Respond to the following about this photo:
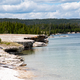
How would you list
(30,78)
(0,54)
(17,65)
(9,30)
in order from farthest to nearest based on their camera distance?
(9,30)
(0,54)
(17,65)
(30,78)

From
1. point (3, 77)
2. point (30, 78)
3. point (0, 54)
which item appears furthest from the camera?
point (0, 54)

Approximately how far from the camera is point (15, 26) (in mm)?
99125

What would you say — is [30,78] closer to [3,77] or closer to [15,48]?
[3,77]

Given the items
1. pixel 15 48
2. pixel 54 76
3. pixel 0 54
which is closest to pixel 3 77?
pixel 54 76

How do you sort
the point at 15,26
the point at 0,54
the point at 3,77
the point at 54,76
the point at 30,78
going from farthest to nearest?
the point at 15,26
the point at 0,54
the point at 54,76
the point at 30,78
the point at 3,77

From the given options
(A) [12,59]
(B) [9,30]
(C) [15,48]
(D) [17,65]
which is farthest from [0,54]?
(B) [9,30]

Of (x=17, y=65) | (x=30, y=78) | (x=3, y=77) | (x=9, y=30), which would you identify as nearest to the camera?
(x=3, y=77)

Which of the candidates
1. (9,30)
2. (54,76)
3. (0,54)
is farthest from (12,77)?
(9,30)

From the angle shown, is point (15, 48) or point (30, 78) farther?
point (15, 48)

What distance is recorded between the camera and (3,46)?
91.5 feet

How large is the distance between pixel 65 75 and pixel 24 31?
82.9 meters

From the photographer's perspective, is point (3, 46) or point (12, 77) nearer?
point (12, 77)

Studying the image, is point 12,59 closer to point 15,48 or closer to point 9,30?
point 15,48

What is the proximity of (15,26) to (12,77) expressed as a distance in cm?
8623
